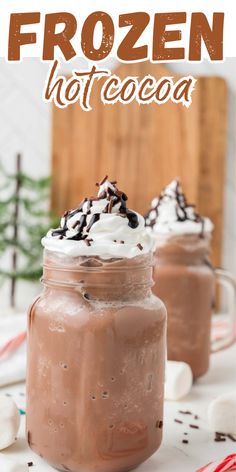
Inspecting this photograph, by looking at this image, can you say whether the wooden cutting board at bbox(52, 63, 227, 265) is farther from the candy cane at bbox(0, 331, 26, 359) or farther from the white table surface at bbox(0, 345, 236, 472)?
the white table surface at bbox(0, 345, 236, 472)

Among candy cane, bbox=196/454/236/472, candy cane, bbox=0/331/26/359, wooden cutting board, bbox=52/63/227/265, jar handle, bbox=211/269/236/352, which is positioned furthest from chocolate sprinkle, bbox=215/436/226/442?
wooden cutting board, bbox=52/63/227/265

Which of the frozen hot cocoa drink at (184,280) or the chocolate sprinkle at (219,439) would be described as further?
the frozen hot cocoa drink at (184,280)

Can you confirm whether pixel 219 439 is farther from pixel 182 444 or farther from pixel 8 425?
pixel 8 425

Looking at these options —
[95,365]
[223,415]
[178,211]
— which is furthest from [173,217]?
[95,365]

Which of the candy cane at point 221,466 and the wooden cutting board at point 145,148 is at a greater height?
the wooden cutting board at point 145,148

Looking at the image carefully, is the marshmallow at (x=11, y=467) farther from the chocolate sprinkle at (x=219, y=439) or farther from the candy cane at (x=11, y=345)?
the candy cane at (x=11, y=345)

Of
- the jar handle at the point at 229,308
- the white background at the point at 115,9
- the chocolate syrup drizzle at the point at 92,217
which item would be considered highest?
the white background at the point at 115,9

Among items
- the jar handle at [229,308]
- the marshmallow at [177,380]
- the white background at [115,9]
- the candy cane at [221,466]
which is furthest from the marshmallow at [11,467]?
the white background at [115,9]
